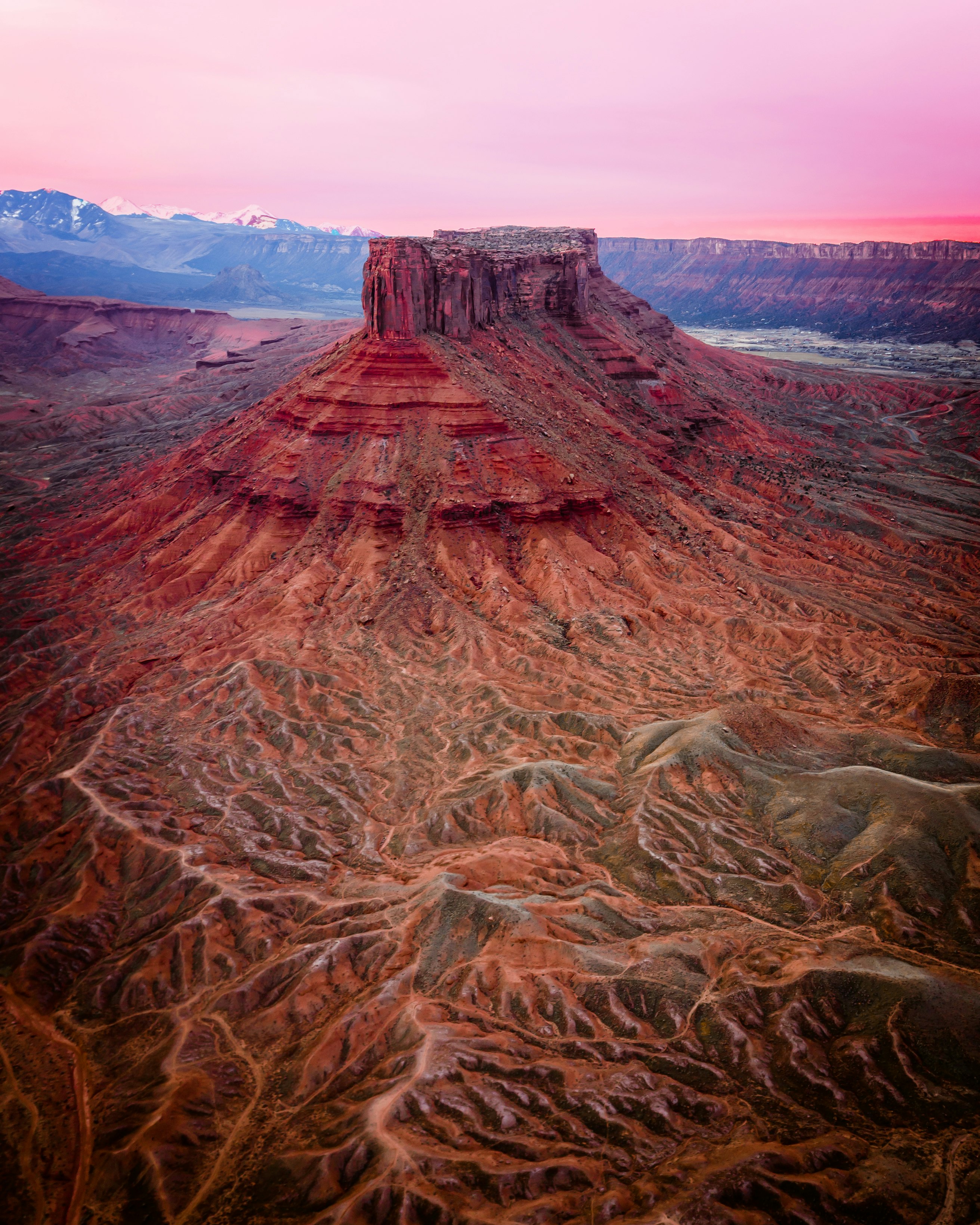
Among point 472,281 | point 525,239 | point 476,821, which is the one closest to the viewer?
point 476,821

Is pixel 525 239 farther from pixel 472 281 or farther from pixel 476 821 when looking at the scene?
pixel 476 821

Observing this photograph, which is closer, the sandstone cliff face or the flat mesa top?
the sandstone cliff face

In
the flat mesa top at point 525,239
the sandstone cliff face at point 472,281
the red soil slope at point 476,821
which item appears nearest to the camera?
the red soil slope at point 476,821

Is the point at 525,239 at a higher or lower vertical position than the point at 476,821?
higher

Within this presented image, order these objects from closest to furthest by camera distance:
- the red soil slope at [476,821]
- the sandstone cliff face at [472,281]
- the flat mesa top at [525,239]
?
1. the red soil slope at [476,821]
2. the sandstone cliff face at [472,281]
3. the flat mesa top at [525,239]

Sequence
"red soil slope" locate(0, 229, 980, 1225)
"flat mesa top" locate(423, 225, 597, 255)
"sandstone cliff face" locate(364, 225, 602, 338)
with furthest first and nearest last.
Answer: "flat mesa top" locate(423, 225, 597, 255), "sandstone cliff face" locate(364, 225, 602, 338), "red soil slope" locate(0, 229, 980, 1225)

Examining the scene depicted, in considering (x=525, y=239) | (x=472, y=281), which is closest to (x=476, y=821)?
(x=472, y=281)

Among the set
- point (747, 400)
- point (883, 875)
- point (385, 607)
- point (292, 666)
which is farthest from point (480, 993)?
point (747, 400)

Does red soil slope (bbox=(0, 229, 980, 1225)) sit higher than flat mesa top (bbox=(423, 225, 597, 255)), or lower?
lower
